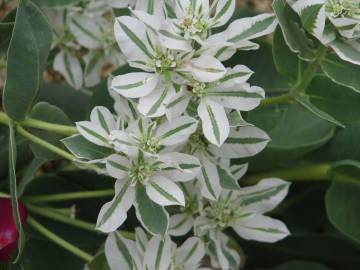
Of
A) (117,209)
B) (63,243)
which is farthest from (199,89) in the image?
(63,243)

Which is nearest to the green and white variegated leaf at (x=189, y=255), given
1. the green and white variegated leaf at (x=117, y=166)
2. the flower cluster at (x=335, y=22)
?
the green and white variegated leaf at (x=117, y=166)

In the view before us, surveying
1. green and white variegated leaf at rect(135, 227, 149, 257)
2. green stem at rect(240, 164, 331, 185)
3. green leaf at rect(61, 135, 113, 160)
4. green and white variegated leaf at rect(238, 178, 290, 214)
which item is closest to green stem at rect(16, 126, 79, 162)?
green leaf at rect(61, 135, 113, 160)

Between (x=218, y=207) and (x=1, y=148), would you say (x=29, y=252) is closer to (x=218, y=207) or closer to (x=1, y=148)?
(x=1, y=148)

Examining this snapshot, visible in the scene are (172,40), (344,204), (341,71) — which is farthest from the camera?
(344,204)

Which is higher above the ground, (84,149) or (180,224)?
(84,149)

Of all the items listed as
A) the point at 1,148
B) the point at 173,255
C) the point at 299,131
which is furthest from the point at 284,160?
the point at 1,148

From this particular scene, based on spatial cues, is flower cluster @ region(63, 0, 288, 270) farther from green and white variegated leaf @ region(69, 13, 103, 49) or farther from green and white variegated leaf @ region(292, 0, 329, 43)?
green and white variegated leaf @ region(69, 13, 103, 49)

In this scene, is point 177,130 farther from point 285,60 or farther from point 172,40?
point 285,60
